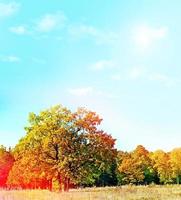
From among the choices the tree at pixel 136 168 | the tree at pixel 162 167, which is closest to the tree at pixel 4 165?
the tree at pixel 136 168

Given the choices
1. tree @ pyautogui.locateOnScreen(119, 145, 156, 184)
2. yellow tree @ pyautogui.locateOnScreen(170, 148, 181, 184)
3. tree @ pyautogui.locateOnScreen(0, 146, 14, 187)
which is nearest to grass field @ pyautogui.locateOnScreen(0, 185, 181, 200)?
tree @ pyautogui.locateOnScreen(0, 146, 14, 187)

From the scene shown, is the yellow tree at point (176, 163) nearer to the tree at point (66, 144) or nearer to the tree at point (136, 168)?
the tree at point (136, 168)

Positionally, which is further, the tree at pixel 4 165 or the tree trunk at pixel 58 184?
the tree at pixel 4 165

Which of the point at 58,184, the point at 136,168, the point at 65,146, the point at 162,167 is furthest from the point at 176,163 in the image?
the point at 65,146

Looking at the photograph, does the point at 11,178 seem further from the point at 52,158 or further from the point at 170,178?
the point at 170,178

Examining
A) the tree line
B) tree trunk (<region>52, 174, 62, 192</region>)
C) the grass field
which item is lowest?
the grass field

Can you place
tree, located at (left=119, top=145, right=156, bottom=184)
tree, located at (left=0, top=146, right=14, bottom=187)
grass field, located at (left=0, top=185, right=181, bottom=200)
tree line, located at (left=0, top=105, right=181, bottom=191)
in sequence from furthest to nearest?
tree, located at (left=119, top=145, right=156, bottom=184)
tree, located at (left=0, top=146, right=14, bottom=187)
tree line, located at (left=0, top=105, right=181, bottom=191)
grass field, located at (left=0, top=185, right=181, bottom=200)

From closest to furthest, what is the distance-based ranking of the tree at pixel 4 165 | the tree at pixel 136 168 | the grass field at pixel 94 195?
the grass field at pixel 94 195 < the tree at pixel 4 165 < the tree at pixel 136 168

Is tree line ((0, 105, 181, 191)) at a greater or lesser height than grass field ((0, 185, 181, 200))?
greater

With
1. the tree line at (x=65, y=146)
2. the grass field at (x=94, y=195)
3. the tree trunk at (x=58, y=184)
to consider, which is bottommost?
the grass field at (x=94, y=195)

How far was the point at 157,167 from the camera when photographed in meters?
118

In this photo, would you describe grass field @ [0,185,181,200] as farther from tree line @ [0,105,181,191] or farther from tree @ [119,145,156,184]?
tree @ [119,145,156,184]

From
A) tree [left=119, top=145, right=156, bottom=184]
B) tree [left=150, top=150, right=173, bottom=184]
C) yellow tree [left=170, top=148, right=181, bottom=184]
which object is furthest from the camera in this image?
yellow tree [left=170, top=148, right=181, bottom=184]

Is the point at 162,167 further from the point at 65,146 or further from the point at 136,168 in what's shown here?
the point at 65,146
